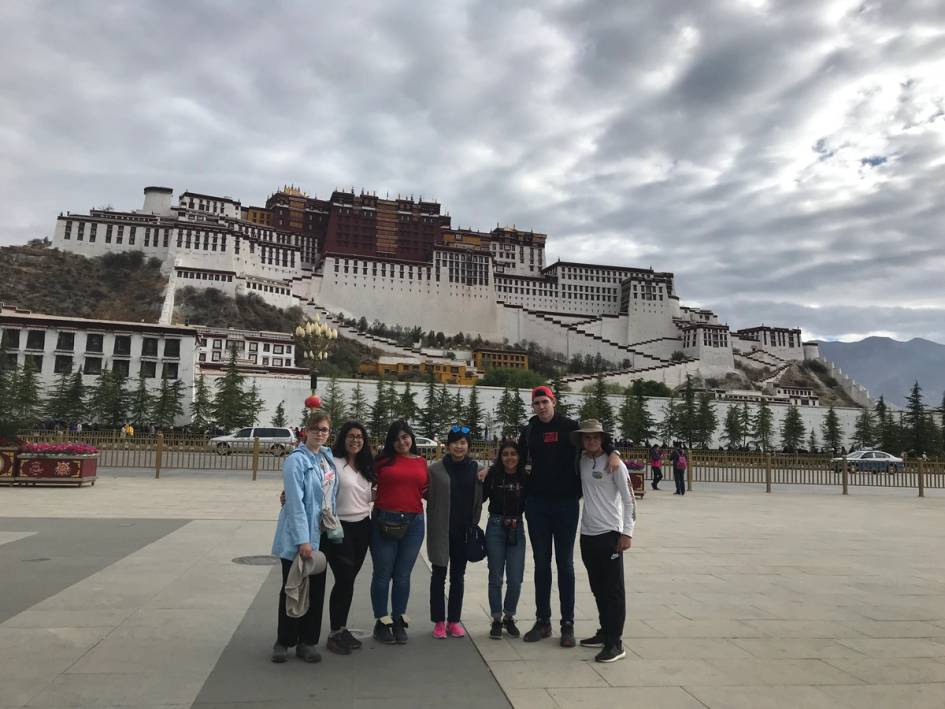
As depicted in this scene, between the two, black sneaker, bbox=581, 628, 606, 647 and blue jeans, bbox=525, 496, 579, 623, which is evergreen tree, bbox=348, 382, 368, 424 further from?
black sneaker, bbox=581, 628, 606, 647

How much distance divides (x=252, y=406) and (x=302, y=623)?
44485mm

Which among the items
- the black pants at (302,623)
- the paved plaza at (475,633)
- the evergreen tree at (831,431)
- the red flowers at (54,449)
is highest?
the evergreen tree at (831,431)

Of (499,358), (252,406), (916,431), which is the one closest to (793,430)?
(916,431)

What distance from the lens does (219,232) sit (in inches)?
3401

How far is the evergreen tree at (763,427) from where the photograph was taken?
55188 mm

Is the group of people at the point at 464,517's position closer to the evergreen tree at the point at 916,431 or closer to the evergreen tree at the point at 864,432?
the evergreen tree at the point at 916,431

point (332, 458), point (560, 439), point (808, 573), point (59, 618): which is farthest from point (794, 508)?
point (59, 618)

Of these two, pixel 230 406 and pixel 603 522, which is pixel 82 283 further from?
pixel 603 522

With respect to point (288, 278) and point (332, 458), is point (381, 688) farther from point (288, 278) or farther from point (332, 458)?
point (288, 278)

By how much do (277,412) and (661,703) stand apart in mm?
48116

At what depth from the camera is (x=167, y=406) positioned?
145 ft

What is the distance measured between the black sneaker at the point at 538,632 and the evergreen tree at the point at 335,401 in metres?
42.8

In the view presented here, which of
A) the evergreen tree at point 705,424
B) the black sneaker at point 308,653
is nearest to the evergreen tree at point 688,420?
the evergreen tree at point 705,424

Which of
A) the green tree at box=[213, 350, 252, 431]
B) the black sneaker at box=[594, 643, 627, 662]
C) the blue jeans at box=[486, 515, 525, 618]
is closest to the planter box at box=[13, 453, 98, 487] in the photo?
the blue jeans at box=[486, 515, 525, 618]
